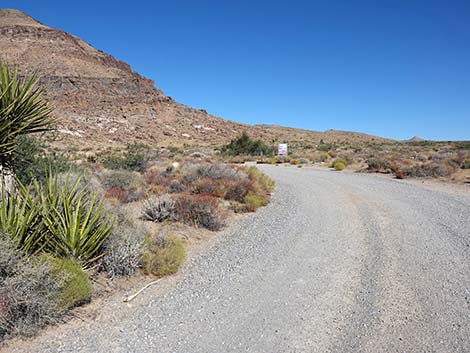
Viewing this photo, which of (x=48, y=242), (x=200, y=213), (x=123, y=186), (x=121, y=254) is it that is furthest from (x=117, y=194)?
(x=48, y=242)

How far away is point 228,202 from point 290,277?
6227 millimetres

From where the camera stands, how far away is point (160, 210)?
8711mm

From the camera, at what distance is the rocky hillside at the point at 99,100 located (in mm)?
55562

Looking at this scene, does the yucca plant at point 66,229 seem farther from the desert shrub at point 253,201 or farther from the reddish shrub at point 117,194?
the desert shrub at point 253,201

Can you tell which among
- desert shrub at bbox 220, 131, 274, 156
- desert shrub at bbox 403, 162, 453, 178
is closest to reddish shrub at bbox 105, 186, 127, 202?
desert shrub at bbox 403, 162, 453, 178

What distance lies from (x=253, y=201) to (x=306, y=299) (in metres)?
6.33

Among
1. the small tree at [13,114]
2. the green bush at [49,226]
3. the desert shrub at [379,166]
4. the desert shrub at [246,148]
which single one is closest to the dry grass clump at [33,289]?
the green bush at [49,226]

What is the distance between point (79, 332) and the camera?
3.86 metres

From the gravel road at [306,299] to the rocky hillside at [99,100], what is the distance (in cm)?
4518

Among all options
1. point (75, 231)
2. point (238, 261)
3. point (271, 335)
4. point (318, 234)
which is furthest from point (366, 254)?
point (75, 231)

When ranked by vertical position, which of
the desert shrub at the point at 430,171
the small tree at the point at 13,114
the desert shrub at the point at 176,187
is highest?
the small tree at the point at 13,114

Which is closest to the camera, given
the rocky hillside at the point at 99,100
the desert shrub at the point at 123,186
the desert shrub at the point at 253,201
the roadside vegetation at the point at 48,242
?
the roadside vegetation at the point at 48,242

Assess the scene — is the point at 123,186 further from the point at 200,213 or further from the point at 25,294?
the point at 25,294

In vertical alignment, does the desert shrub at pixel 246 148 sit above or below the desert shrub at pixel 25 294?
above
